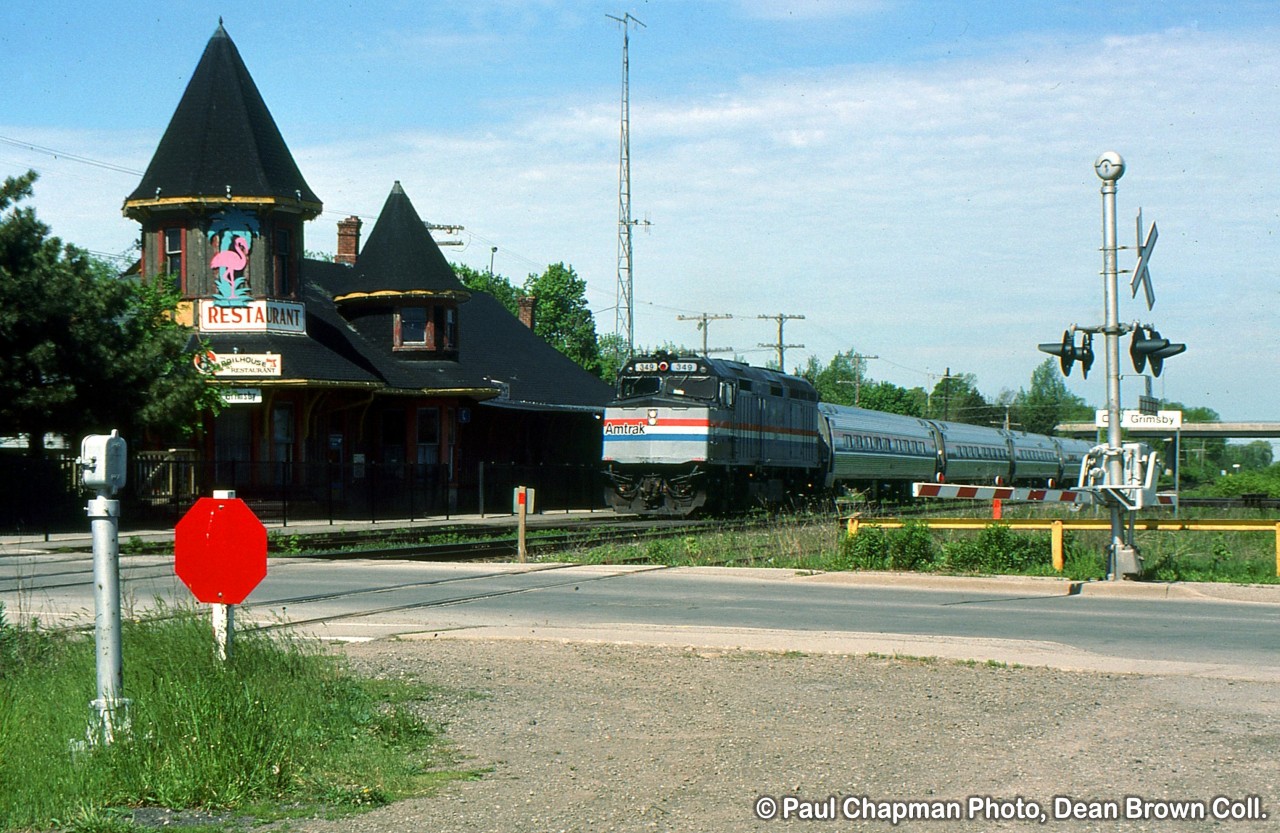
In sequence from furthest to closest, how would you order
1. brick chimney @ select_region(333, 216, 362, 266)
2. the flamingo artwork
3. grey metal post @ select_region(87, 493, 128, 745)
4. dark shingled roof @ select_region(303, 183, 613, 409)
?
brick chimney @ select_region(333, 216, 362, 266), dark shingled roof @ select_region(303, 183, 613, 409), the flamingo artwork, grey metal post @ select_region(87, 493, 128, 745)

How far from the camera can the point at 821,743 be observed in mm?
7719

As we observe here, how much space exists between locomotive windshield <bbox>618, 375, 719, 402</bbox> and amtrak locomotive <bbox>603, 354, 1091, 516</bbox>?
0.03 meters

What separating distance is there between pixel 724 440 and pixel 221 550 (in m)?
28.3

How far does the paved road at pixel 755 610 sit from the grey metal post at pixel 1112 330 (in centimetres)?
96

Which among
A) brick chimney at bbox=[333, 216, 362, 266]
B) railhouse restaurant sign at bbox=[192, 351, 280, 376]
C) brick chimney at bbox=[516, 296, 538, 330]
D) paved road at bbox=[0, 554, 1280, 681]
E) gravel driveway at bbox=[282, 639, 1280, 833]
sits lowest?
paved road at bbox=[0, 554, 1280, 681]

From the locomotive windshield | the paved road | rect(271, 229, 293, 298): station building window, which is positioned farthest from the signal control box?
rect(271, 229, 293, 298): station building window

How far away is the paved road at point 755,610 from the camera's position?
38.7 feet

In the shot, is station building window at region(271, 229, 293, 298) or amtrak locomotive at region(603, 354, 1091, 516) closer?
amtrak locomotive at region(603, 354, 1091, 516)

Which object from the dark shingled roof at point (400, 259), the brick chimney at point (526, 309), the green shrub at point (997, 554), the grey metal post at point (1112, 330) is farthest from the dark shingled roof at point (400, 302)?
the grey metal post at point (1112, 330)

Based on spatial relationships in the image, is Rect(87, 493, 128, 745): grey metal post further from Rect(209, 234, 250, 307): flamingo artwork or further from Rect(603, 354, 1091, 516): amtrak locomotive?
Rect(209, 234, 250, 307): flamingo artwork

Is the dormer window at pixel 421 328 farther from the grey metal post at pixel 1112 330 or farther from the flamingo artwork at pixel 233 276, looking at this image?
the grey metal post at pixel 1112 330

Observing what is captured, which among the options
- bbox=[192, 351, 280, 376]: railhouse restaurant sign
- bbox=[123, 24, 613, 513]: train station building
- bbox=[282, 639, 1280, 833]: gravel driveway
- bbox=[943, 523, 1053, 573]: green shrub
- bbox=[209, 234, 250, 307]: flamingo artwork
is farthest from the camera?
bbox=[209, 234, 250, 307]: flamingo artwork

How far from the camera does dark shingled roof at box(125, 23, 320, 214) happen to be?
1443 inches

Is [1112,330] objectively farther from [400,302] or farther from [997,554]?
[400,302]
